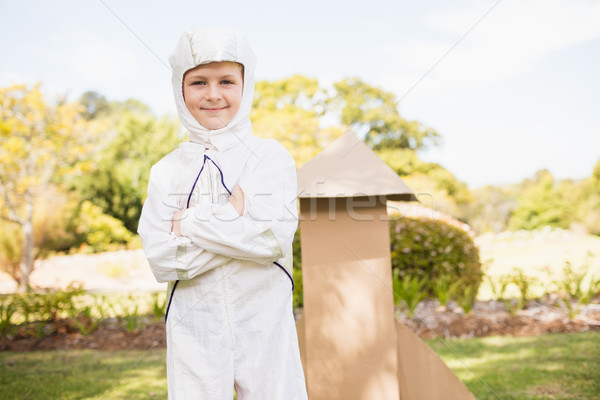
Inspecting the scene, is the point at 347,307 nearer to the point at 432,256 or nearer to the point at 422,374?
the point at 422,374

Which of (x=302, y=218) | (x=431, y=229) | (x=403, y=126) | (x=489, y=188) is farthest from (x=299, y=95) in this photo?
(x=302, y=218)

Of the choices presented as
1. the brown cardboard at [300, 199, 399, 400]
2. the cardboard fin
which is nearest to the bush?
the cardboard fin

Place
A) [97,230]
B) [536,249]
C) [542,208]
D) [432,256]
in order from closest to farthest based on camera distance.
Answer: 1. [432,256]
2. [536,249]
3. [97,230]
4. [542,208]

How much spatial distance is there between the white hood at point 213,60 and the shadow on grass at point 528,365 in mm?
2630

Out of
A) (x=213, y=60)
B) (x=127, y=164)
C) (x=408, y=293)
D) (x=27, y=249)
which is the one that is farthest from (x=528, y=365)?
(x=127, y=164)

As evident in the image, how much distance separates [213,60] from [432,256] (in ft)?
15.8

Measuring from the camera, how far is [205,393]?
162 cm

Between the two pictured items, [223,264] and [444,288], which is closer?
[223,264]

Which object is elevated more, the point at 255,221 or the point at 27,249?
the point at 255,221

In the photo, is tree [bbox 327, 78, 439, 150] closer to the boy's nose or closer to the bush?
the bush

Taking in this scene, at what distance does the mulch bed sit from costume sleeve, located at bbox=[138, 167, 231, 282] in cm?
365

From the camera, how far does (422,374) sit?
2.38m

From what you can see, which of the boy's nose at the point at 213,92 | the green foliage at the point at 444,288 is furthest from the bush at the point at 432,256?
the boy's nose at the point at 213,92

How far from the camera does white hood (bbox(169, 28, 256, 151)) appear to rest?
5.58 feet
